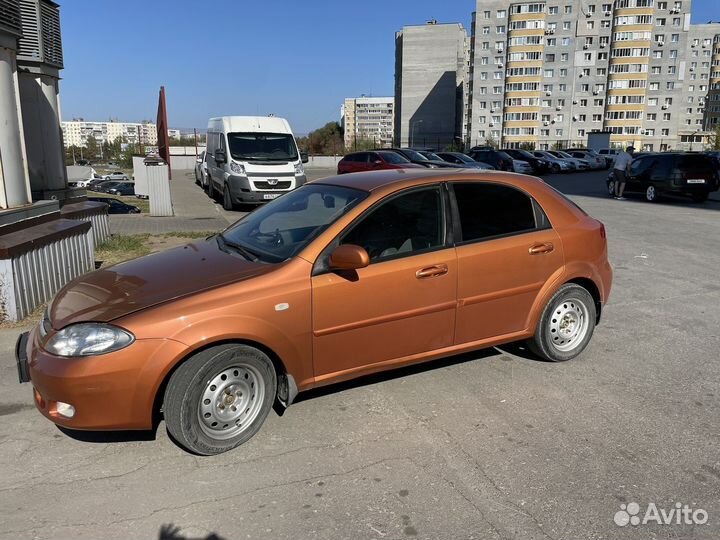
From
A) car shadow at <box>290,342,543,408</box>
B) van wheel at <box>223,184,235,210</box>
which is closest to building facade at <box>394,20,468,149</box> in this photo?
van wheel at <box>223,184,235,210</box>

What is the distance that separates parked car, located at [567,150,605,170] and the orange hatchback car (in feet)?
130

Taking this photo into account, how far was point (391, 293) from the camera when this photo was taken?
3.64 metres

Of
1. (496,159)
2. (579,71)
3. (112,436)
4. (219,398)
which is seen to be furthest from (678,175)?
(579,71)

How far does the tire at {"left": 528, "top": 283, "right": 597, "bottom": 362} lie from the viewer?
4496mm

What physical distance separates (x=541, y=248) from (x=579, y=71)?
95577 mm

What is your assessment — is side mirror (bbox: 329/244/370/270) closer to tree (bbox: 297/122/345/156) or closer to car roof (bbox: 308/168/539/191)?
car roof (bbox: 308/168/539/191)

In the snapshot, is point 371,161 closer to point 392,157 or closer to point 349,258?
point 392,157

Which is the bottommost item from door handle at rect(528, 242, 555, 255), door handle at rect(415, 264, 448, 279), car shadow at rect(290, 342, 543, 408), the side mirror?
car shadow at rect(290, 342, 543, 408)

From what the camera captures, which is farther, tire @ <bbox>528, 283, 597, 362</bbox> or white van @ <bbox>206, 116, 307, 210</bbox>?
white van @ <bbox>206, 116, 307, 210</bbox>

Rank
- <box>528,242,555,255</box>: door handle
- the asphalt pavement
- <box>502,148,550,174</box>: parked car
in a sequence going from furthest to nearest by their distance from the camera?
<box>502,148,550,174</box>: parked car < <box>528,242,555,255</box>: door handle < the asphalt pavement

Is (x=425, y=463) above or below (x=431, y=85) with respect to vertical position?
below

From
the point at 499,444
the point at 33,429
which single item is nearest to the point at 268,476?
the point at 499,444

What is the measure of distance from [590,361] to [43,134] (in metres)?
9.92

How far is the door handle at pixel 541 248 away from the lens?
4277 millimetres
